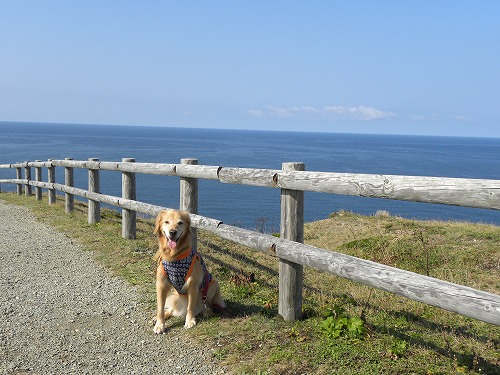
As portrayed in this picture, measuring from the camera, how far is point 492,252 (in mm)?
8508

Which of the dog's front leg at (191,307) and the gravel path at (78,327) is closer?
the gravel path at (78,327)

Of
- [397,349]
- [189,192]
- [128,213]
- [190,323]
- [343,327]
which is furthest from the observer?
[128,213]

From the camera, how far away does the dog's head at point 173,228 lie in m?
4.95

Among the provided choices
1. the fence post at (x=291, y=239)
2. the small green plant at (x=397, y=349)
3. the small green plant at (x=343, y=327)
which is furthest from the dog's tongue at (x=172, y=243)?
the small green plant at (x=397, y=349)

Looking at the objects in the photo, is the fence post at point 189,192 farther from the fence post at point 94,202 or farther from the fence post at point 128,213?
the fence post at point 94,202

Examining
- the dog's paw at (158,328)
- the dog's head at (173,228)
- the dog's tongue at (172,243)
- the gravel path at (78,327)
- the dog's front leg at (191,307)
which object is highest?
the dog's head at (173,228)

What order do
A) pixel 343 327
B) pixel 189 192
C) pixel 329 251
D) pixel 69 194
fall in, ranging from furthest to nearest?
pixel 69 194 < pixel 189 192 < pixel 343 327 < pixel 329 251

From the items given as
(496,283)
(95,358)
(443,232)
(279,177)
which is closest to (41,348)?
(95,358)

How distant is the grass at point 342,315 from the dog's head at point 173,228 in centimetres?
98

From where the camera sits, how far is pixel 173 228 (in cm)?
494

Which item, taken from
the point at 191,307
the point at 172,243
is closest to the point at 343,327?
the point at 191,307

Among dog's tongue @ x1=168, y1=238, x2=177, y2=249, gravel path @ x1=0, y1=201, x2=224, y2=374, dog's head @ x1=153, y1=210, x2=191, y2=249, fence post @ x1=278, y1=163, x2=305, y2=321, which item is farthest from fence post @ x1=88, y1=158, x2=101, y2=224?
fence post @ x1=278, y1=163, x2=305, y2=321

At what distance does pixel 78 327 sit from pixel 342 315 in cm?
287

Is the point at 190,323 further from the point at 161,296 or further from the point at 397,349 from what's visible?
the point at 397,349
